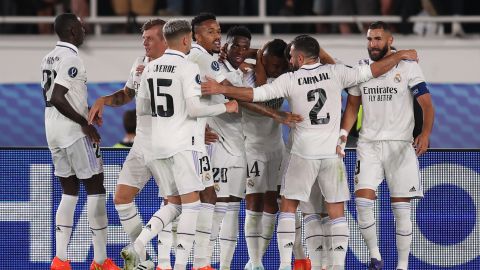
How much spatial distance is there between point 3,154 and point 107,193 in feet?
3.38

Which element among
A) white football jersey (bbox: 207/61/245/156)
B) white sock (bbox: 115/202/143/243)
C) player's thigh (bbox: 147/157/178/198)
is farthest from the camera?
white football jersey (bbox: 207/61/245/156)

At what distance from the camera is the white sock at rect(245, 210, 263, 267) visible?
11.6 metres

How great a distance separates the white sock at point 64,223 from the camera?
11234 millimetres

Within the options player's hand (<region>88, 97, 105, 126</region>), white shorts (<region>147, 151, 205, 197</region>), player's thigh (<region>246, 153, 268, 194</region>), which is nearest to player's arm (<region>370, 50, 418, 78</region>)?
player's thigh (<region>246, 153, 268, 194</region>)

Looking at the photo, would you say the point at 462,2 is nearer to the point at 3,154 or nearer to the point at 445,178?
the point at 445,178

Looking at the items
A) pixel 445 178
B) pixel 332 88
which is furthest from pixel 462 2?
pixel 332 88

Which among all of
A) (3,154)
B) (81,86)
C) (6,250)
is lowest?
(6,250)

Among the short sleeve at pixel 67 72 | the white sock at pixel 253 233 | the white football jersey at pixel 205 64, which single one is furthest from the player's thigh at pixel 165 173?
the white sock at pixel 253 233

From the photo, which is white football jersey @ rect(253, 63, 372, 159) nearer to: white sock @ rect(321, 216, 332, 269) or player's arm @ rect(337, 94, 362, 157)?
player's arm @ rect(337, 94, 362, 157)

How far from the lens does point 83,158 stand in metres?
11.1

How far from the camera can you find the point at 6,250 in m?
12.0

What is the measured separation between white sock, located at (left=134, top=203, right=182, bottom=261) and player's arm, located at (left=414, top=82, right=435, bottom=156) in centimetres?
212

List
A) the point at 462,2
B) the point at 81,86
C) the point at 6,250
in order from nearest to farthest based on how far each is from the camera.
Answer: the point at 81,86 < the point at 6,250 < the point at 462,2

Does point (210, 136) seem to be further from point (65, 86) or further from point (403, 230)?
point (403, 230)
